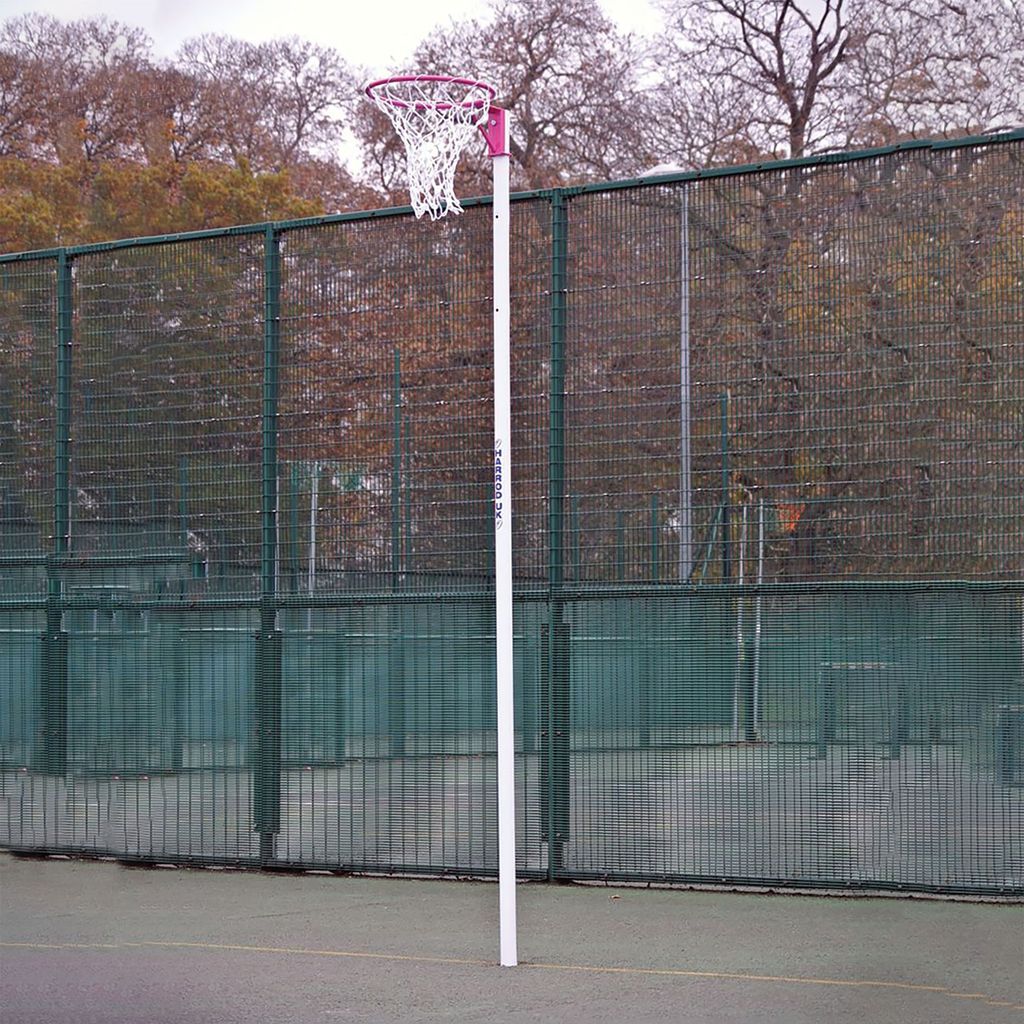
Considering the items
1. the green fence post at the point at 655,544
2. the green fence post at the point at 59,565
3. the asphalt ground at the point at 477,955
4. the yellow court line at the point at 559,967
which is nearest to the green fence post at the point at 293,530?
the green fence post at the point at 59,565

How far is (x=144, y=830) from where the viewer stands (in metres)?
9.44

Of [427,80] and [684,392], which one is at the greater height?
[427,80]

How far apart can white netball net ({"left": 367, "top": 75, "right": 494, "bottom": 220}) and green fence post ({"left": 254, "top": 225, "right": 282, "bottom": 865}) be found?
2.34 meters

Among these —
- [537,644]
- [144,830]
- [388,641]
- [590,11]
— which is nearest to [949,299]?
[537,644]

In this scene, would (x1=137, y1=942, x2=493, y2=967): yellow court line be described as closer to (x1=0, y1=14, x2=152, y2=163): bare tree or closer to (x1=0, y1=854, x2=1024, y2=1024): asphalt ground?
(x1=0, y1=854, x2=1024, y2=1024): asphalt ground

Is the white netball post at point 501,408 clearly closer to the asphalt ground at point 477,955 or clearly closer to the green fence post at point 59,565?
the asphalt ground at point 477,955

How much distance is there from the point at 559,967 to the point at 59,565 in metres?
4.73

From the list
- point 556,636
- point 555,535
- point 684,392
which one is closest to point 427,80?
point 684,392

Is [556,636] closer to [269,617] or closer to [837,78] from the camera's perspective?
[269,617]

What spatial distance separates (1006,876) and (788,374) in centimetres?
264

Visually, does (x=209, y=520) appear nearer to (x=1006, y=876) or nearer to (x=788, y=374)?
(x=788, y=374)

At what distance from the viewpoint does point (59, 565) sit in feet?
32.6

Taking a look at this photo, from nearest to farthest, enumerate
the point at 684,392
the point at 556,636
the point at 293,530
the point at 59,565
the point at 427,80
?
the point at 427,80, the point at 684,392, the point at 556,636, the point at 293,530, the point at 59,565

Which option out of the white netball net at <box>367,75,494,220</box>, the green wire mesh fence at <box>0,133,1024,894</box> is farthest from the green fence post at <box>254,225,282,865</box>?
the white netball net at <box>367,75,494,220</box>
